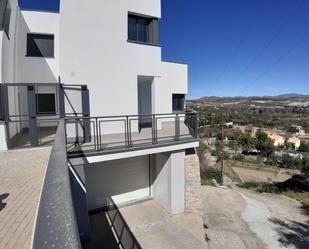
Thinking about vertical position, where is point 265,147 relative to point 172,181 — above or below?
below

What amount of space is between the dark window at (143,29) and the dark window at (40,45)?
16.3 feet

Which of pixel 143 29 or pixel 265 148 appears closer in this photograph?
pixel 143 29

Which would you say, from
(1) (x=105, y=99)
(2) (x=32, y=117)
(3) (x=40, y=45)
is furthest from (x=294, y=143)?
(2) (x=32, y=117)

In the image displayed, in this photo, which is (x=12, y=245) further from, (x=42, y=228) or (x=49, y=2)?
(x=49, y=2)

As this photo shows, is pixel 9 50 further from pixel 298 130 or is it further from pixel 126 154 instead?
pixel 298 130

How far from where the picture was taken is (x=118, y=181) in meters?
10.2

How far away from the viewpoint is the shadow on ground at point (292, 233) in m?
9.78

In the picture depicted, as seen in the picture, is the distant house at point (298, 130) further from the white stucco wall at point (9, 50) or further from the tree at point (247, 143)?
the white stucco wall at point (9, 50)

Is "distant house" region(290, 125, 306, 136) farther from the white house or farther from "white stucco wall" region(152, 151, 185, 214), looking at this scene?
"white stucco wall" region(152, 151, 185, 214)

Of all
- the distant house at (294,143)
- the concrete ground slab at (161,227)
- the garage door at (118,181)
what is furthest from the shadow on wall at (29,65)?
the distant house at (294,143)

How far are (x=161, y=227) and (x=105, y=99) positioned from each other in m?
5.57

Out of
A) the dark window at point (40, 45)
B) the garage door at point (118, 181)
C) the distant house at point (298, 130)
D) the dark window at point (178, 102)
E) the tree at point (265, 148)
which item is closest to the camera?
the garage door at point (118, 181)

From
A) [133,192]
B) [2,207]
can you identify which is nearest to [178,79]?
[133,192]

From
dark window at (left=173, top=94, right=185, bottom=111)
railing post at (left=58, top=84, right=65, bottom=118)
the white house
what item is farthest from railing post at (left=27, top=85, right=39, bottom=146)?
dark window at (left=173, top=94, right=185, bottom=111)
